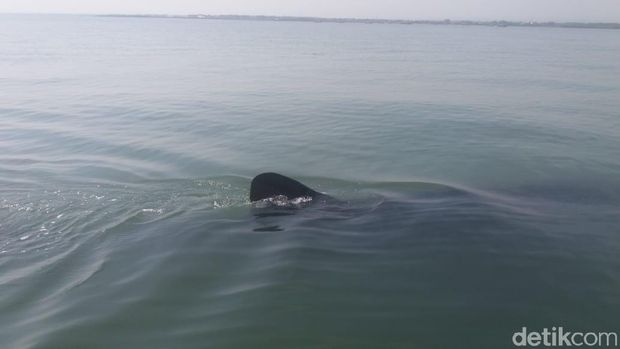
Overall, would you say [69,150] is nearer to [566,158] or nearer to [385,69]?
[566,158]

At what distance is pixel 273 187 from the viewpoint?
1184cm

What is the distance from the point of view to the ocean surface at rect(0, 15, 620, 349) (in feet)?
24.2

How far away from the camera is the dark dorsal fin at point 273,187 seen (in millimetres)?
11820

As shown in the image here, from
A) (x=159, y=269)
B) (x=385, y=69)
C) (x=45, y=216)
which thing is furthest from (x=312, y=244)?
(x=385, y=69)

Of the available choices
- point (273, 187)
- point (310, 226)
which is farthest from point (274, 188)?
point (310, 226)

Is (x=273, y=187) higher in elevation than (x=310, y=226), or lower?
higher

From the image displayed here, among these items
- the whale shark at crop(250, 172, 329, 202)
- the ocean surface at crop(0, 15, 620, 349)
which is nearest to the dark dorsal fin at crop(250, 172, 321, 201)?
the whale shark at crop(250, 172, 329, 202)

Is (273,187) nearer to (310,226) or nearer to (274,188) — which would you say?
(274,188)

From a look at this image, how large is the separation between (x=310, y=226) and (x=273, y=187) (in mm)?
1588

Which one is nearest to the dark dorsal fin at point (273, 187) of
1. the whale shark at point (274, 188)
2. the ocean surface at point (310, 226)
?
the whale shark at point (274, 188)

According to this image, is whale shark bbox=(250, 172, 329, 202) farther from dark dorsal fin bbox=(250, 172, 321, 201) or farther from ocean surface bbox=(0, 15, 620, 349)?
ocean surface bbox=(0, 15, 620, 349)

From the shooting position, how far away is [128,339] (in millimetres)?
6977

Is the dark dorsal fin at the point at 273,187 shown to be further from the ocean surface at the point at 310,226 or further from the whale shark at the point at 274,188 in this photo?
the ocean surface at the point at 310,226

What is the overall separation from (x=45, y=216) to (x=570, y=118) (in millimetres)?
21617
